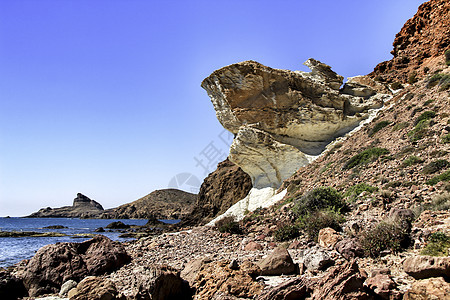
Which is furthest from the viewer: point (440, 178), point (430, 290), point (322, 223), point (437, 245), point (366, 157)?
point (366, 157)

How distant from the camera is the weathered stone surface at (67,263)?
845 centimetres

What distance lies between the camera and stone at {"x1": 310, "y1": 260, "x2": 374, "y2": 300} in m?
4.82

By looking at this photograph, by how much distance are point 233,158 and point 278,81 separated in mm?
8172

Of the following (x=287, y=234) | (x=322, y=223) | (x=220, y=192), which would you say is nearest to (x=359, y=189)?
(x=322, y=223)

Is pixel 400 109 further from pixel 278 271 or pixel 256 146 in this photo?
pixel 278 271

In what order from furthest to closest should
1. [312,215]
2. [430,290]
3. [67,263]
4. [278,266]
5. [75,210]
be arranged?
[75,210], [312,215], [67,263], [278,266], [430,290]

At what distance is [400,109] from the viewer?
1955 cm

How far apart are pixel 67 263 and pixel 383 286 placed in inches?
344

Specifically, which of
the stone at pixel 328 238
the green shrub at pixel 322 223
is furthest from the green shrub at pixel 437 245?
the green shrub at pixel 322 223

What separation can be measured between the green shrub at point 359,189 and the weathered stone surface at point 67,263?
9.26 metres

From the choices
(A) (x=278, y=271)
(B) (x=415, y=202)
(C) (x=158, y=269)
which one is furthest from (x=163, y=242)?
(B) (x=415, y=202)

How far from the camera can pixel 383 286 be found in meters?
4.95

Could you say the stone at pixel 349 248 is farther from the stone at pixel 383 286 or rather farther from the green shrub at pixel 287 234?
the green shrub at pixel 287 234

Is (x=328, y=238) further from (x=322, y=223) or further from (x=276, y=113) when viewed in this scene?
(x=276, y=113)
